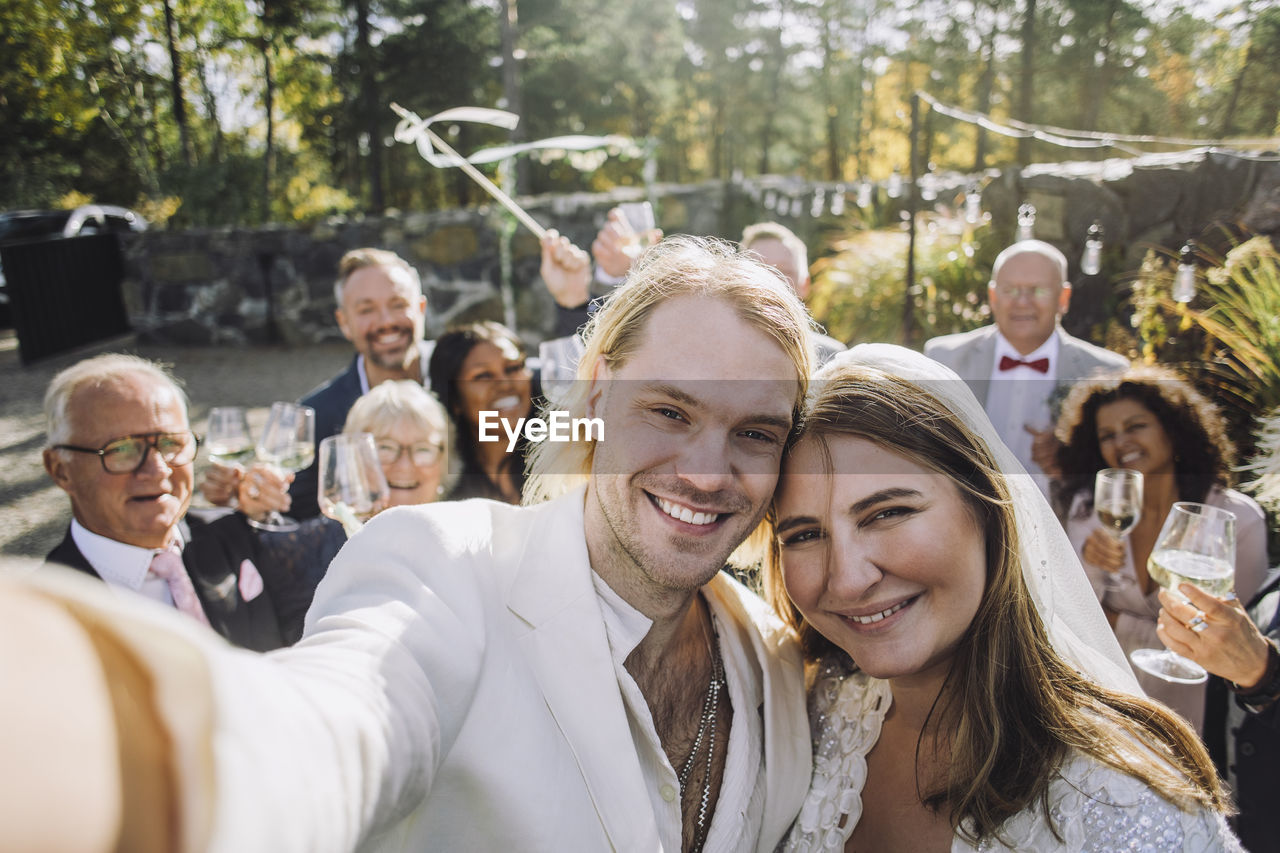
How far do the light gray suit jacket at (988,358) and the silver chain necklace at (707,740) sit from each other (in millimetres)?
2871

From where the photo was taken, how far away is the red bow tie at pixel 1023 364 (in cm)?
444

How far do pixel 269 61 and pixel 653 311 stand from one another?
1610cm

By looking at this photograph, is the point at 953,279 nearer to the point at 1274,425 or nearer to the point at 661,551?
the point at 1274,425

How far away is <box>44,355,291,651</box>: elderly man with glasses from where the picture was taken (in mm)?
2352

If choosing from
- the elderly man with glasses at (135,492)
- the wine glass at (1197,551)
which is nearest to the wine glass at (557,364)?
the elderly man with glasses at (135,492)

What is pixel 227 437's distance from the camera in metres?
3.07

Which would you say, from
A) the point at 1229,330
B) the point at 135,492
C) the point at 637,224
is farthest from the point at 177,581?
the point at 1229,330

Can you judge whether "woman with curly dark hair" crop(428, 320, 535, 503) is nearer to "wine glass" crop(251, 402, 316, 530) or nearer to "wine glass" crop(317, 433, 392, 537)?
"wine glass" crop(251, 402, 316, 530)

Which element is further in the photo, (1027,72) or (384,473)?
(1027,72)

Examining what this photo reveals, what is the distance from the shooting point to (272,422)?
3.04 metres

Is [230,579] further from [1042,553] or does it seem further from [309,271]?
[309,271]

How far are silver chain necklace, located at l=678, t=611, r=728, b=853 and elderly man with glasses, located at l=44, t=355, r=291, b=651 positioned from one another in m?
1.46

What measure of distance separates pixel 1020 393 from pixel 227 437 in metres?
4.05

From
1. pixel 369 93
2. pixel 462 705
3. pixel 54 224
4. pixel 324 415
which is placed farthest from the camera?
pixel 369 93
